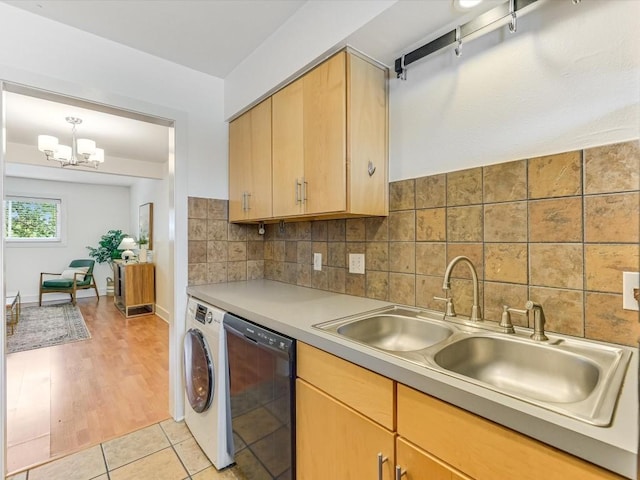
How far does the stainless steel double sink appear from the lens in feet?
2.44

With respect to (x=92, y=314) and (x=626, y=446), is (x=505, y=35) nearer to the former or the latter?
(x=626, y=446)

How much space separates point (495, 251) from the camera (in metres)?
1.19

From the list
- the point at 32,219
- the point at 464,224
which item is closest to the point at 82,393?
the point at 464,224

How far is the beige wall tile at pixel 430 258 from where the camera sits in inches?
53.2

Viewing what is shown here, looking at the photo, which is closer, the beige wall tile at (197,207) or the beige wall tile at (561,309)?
the beige wall tile at (561,309)

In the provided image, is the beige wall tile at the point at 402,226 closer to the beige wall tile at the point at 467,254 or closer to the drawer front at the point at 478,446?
the beige wall tile at the point at 467,254

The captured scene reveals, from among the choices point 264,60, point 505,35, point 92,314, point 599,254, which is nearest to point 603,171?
point 599,254

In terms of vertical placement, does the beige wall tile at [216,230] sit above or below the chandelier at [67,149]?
below

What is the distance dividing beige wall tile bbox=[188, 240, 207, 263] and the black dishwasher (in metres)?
0.73

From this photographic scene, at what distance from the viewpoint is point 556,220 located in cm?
105

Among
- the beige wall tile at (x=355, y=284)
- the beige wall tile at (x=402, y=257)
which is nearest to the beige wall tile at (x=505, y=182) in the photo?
the beige wall tile at (x=402, y=257)

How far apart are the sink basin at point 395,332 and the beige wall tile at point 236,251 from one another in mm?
1322

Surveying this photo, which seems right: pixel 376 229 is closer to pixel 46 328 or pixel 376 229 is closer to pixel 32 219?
pixel 46 328

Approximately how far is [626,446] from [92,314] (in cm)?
610
